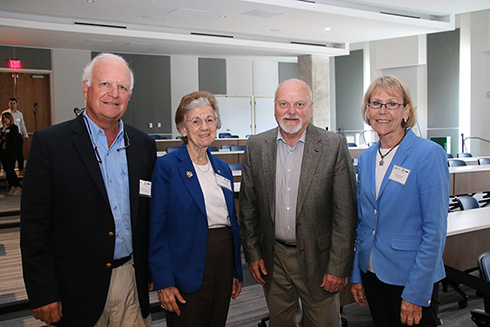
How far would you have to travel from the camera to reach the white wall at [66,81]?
44.4 ft

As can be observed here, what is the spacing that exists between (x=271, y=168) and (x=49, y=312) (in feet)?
4.02

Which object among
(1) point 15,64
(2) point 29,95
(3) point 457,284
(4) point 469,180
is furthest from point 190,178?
(2) point 29,95

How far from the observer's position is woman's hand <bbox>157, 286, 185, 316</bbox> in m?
1.95

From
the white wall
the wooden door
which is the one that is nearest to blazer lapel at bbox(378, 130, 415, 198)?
the wooden door

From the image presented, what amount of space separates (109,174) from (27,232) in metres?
0.40

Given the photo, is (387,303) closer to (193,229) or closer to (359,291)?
(359,291)

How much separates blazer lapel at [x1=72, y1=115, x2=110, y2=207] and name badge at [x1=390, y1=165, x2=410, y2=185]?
129 centimetres

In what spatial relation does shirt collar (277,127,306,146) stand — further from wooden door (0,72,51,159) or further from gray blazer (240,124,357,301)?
wooden door (0,72,51,159)

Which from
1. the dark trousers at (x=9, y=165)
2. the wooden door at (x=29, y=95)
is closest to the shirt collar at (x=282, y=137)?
the dark trousers at (x=9, y=165)

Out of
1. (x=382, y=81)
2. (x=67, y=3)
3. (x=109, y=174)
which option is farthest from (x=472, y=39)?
(x=109, y=174)

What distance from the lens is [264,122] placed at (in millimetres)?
17781

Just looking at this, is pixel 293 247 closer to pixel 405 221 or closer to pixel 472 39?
pixel 405 221

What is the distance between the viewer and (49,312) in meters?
1.67

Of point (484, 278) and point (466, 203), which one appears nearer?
point (484, 278)
